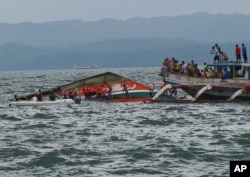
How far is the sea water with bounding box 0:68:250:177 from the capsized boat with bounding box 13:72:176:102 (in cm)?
449

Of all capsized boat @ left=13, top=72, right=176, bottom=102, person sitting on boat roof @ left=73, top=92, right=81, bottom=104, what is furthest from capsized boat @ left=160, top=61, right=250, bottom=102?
person sitting on boat roof @ left=73, top=92, right=81, bottom=104

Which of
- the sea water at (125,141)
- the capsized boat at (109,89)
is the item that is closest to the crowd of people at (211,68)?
the capsized boat at (109,89)

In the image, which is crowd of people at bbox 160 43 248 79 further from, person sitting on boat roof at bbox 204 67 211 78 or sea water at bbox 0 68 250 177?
sea water at bbox 0 68 250 177

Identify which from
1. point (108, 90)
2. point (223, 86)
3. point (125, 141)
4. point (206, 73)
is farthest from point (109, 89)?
point (125, 141)

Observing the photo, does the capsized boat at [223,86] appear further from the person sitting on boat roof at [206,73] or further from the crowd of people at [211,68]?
the person sitting on boat roof at [206,73]

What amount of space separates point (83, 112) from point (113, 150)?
21.2 metres

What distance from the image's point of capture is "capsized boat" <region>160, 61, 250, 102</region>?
54.4m

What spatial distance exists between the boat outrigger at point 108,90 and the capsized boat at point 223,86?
11.0ft

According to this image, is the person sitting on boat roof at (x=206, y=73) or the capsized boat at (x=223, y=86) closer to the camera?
the capsized boat at (x=223, y=86)

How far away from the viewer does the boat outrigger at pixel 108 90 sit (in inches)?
2334

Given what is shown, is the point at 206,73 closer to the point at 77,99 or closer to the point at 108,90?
the point at 108,90

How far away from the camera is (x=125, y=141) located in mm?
34438

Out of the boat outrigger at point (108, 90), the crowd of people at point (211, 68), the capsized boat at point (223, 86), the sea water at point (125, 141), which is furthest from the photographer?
the boat outrigger at point (108, 90)

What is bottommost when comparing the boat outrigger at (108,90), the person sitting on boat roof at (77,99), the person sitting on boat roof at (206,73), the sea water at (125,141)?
the sea water at (125,141)
